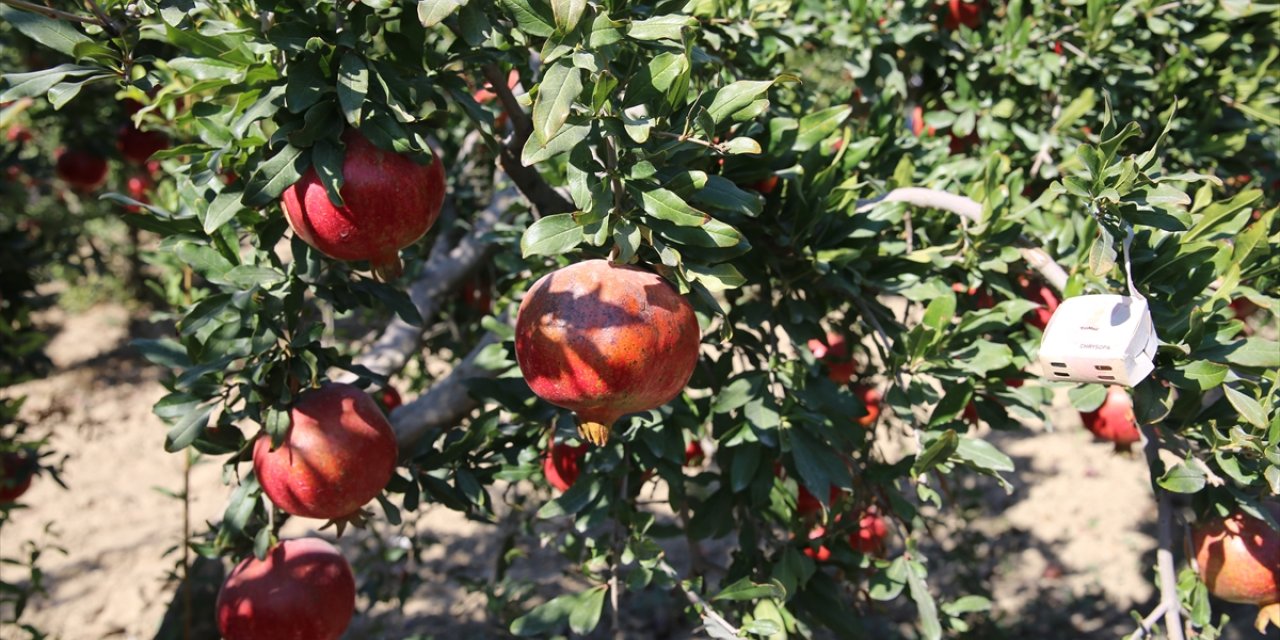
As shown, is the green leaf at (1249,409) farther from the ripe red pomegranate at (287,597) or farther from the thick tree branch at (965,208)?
the ripe red pomegranate at (287,597)

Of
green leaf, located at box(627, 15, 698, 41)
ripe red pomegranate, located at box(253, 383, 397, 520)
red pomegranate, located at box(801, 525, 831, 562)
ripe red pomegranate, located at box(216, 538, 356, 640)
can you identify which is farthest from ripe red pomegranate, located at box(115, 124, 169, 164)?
green leaf, located at box(627, 15, 698, 41)

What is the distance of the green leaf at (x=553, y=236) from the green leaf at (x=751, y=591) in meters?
0.72

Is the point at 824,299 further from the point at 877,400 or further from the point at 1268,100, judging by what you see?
the point at 1268,100

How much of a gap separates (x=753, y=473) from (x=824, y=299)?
0.36 metres

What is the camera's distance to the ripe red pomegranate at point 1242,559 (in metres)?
1.46

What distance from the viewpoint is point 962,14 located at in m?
2.36

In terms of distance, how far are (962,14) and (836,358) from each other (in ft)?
3.35

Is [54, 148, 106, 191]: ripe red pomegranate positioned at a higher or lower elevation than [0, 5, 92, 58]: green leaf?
lower

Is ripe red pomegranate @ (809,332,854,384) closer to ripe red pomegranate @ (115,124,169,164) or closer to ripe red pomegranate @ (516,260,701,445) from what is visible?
ripe red pomegranate @ (516,260,701,445)

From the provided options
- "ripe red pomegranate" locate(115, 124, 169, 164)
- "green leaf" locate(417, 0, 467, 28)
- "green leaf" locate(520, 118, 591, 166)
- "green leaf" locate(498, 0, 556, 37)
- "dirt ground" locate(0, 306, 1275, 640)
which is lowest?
"dirt ground" locate(0, 306, 1275, 640)

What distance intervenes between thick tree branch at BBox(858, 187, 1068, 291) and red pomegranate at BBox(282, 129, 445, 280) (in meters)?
0.78

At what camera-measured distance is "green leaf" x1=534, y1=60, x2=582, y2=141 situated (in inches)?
39.9

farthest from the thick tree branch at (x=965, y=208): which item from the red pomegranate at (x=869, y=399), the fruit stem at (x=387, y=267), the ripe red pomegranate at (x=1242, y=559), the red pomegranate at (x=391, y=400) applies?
the red pomegranate at (x=391, y=400)

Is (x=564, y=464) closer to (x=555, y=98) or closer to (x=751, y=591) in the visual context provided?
(x=751, y=591)
